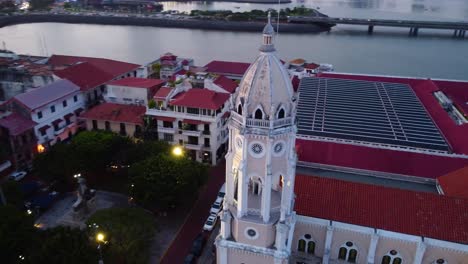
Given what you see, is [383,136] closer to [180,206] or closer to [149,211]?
[180,206]

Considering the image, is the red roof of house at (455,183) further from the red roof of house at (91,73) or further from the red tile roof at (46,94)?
the red roof of house at (91,73)

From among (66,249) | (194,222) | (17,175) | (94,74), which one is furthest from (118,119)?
(66,249)

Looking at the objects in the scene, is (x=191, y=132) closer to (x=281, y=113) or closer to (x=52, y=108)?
(x=52, y=108)

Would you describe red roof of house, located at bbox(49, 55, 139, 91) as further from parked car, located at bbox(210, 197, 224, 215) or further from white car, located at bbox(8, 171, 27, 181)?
parked car, located at bbox(210, 197, 224, 215)

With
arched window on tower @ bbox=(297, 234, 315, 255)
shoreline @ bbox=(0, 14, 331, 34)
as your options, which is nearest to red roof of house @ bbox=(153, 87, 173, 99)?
arched window on tower @ bbox=(297, 234, 315, 255)

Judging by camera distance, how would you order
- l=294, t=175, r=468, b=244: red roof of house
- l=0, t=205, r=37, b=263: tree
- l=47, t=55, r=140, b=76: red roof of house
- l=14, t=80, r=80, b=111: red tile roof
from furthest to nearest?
l=47, t=55, r=140, b=76: red roof of house < l=14, t=80, r=80, b=111: red tile roof < l=0, t=205, r=37, b=263: tree < l=294, t=175, r=468, b=244: red roof of house

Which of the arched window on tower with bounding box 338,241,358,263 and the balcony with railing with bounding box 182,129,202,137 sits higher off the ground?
the balcony with railing with bounding box 182,129,202,137
